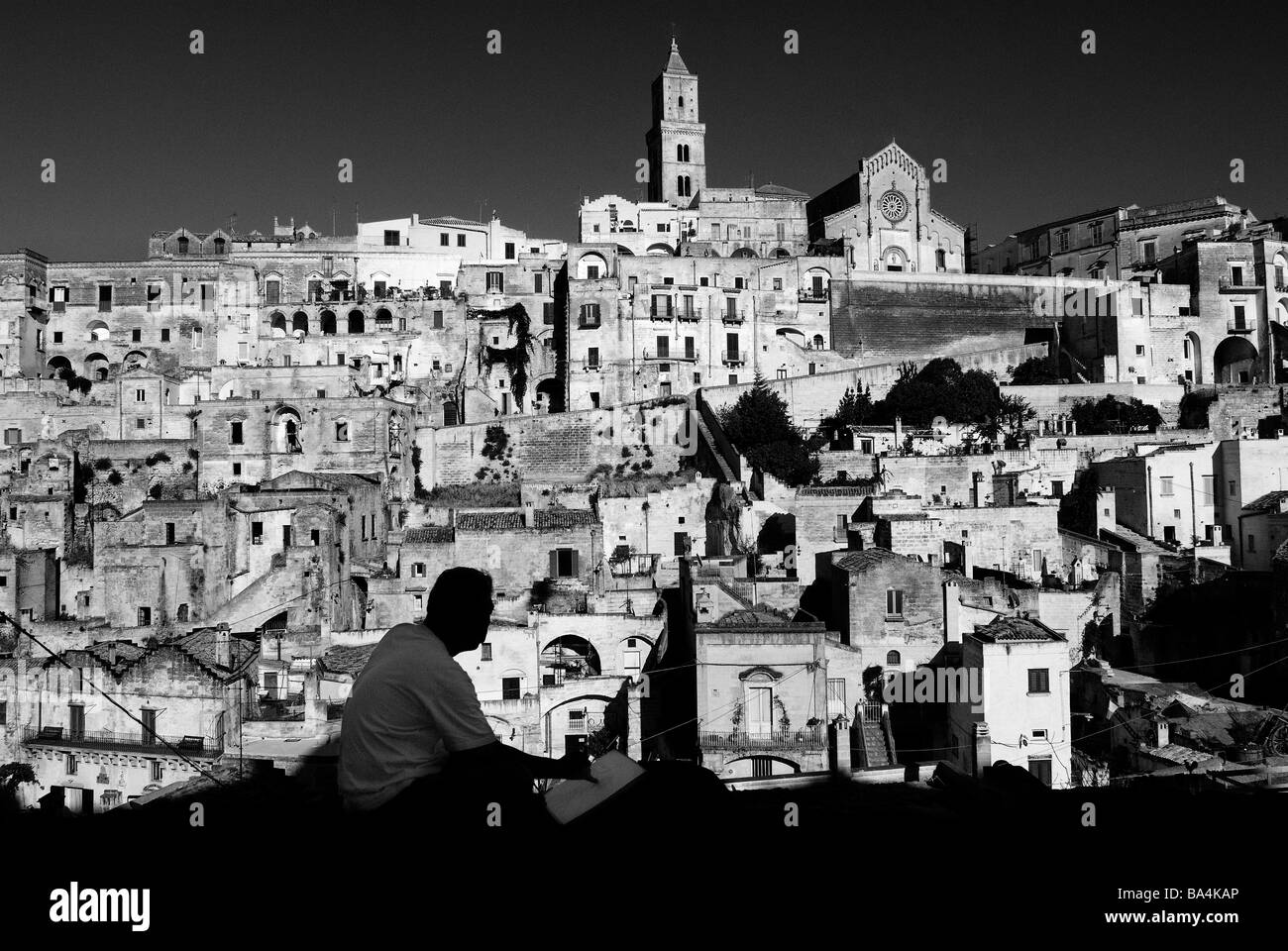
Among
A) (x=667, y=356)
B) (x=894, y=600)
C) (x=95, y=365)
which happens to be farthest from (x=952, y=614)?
(x=95, y=365)

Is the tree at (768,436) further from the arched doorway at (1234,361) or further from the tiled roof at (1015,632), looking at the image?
the arched doorway at (1234,361)

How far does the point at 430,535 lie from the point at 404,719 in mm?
27898

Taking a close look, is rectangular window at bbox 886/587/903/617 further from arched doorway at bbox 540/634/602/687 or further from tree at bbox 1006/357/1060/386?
tree at bbox 1006/357/1060/386

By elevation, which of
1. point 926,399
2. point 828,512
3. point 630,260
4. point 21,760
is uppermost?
point 630,260

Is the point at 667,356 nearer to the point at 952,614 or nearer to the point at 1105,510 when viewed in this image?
the point at 1105,510

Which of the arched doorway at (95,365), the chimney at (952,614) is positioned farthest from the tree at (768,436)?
the arched doorway at (95,365)

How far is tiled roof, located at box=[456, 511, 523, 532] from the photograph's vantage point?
31.3m

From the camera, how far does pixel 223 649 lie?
24906 mm

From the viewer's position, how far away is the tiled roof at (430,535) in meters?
30.8

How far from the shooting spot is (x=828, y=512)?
30.4 metres

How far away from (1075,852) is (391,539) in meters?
30.1

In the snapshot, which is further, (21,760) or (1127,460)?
(1127,460)
